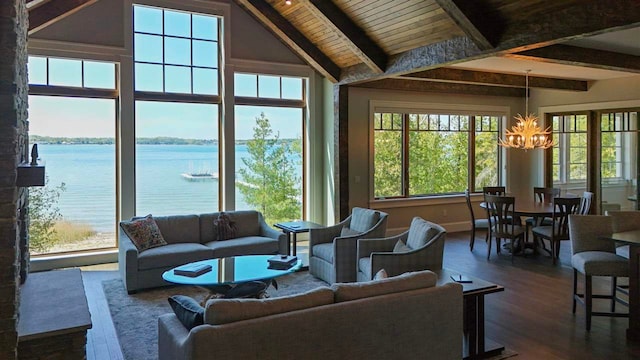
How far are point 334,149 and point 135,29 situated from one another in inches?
140

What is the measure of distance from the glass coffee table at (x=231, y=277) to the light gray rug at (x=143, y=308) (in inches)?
19.4

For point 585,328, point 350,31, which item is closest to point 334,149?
point 350,31

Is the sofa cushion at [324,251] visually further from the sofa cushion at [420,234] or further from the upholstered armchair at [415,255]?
the sofa cushion at [420,234]

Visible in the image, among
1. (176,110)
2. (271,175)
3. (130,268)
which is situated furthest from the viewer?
(271,175)

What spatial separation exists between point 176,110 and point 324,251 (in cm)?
343

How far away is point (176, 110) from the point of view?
287 inches

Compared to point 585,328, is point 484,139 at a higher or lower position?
higher

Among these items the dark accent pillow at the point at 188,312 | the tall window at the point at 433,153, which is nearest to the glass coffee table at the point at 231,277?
the dark accent pillow at the point at 188,312

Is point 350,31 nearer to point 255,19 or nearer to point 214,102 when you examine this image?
point 255,19

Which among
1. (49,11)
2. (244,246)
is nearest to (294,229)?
(244,246)

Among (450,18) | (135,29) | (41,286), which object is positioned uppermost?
(135,29)

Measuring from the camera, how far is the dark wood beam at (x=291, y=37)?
7297 mm

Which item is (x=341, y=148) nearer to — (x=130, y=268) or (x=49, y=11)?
(x=130, y=268)

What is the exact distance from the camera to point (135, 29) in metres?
6.91
